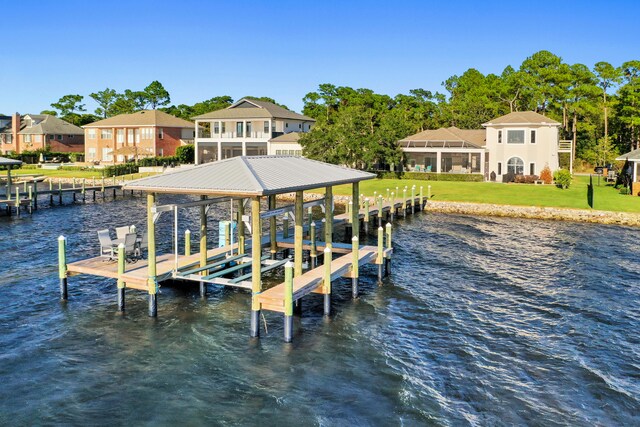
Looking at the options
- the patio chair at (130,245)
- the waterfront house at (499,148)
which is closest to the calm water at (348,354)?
the patio chair at (130,245)

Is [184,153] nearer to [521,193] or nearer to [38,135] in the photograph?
[38,135]

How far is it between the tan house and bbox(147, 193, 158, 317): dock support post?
76.1 meters

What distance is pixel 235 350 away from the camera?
56.9 ft

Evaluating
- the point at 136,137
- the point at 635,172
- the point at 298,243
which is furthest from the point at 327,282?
the point at 136,137

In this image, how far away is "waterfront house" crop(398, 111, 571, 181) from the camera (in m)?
65.9

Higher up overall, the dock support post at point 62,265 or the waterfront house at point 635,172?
the waterfront house at point 635,172

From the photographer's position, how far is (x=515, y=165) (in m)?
66.9

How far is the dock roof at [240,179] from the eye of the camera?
58.1ft

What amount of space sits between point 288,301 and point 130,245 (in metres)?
7.65

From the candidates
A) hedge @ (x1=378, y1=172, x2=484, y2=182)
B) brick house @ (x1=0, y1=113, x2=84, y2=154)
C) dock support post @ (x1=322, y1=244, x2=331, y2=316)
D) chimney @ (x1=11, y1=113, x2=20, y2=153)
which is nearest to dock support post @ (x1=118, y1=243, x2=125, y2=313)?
dock support post @ (x1=322, y1=244, x2=331, y2=316)

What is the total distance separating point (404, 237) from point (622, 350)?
Result: 1983cm

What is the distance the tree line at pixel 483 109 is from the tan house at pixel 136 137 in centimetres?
829

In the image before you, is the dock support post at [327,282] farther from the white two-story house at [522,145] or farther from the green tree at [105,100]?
the green tree at [105,100]

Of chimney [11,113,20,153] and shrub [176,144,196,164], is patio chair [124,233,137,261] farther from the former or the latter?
chimney [11,113,20,153]
